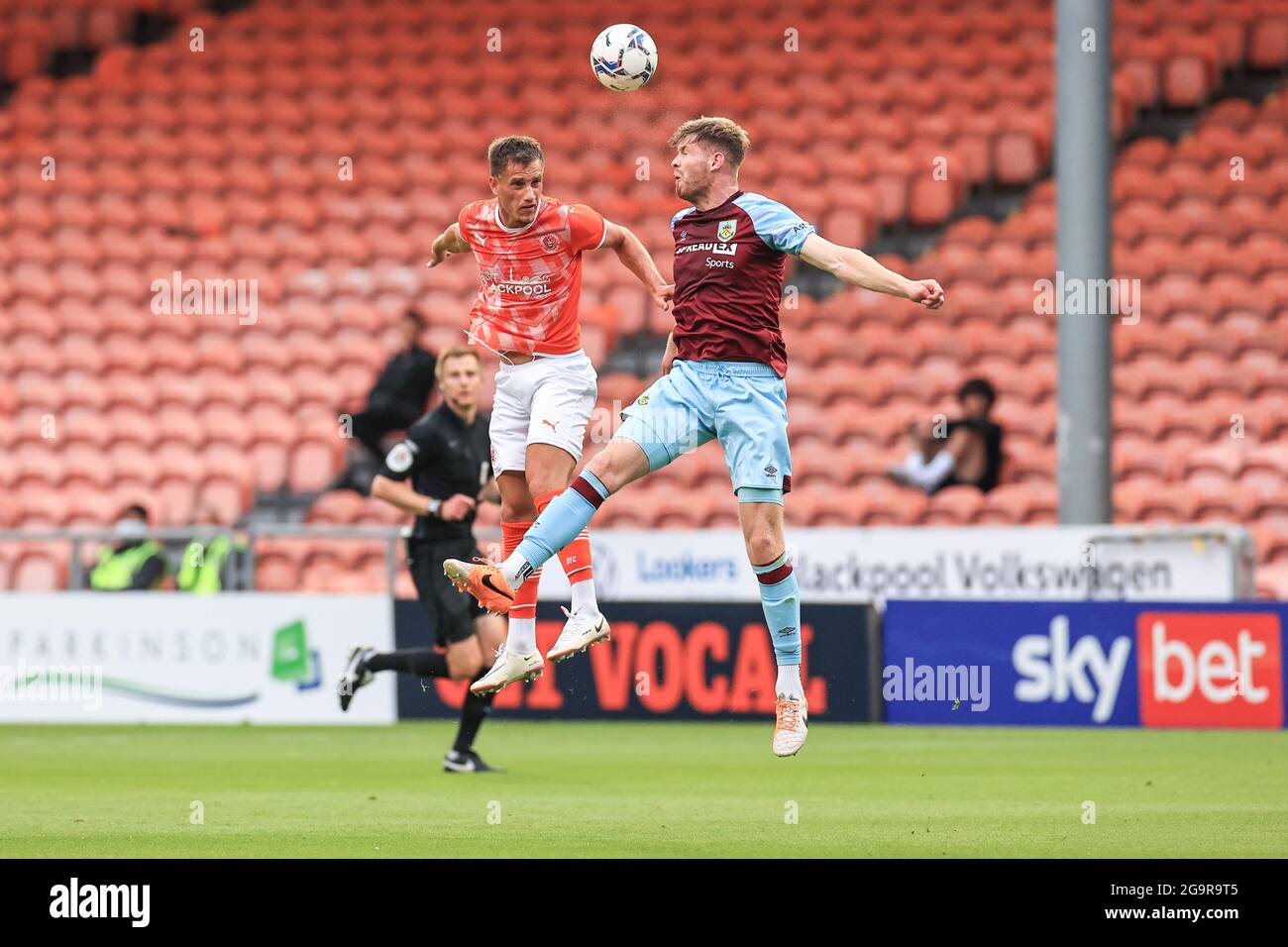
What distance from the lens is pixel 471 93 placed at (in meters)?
22.8

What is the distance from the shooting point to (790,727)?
906cm

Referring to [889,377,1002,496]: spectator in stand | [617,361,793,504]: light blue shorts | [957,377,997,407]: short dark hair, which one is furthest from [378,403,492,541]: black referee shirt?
[889,377,1002,496]: spectator in stand

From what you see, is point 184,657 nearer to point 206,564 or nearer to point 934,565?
point 206,564

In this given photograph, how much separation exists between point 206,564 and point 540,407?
7421mm

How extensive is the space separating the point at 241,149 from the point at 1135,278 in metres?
9.61

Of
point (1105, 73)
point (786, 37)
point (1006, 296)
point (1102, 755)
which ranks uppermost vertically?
point (786, 37)

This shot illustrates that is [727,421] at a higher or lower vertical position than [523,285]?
lower

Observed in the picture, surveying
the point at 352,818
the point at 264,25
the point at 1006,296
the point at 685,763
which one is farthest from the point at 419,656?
the point at 264,25

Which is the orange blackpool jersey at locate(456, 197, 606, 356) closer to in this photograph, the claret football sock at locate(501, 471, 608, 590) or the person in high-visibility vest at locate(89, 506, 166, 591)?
the claret football sock at locate(501, 471, 608, 590)

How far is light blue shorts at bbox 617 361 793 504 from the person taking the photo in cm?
896

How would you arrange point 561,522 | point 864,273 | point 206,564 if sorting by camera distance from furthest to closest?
point 206,564 → point 561,522 → point 864,273

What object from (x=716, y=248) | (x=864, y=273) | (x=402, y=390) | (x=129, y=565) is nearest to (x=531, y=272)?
(x=716, y=248)
